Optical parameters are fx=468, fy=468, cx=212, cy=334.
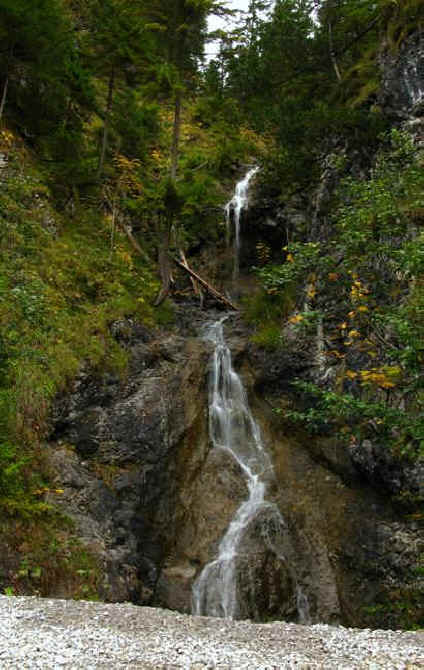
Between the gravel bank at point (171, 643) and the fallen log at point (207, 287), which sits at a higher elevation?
the fallen log at point (207, 287)

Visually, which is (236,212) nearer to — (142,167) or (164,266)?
(142,167)

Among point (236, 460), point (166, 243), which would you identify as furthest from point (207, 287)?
point (236, 460)

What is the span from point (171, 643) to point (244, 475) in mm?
7046

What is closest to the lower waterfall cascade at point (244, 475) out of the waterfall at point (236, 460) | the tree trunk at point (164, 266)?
the waterfall at point (236, 460)

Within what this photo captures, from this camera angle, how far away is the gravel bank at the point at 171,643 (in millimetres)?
3762

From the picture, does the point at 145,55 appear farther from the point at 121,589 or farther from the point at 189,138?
the point at 121,589

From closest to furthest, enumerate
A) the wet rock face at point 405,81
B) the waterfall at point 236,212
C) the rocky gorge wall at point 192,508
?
the rocky gorge wall at point 192,508 → the wet rock face at point 405,81 → the waterfall at point 236,212

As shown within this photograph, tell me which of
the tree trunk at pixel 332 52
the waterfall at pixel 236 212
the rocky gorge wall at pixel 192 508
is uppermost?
the tree trunk at pixel 332 52

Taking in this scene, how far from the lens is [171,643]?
4.14 m

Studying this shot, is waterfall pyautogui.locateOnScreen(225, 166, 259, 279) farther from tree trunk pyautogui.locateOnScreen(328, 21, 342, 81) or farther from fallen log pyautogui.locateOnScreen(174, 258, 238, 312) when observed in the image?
tree trunk pyautogui.locateOnScreen(328, 21, 342, 81)

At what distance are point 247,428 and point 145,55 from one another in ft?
37.6

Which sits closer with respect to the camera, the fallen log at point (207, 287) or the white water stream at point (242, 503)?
the white water stream at point (242, 503)

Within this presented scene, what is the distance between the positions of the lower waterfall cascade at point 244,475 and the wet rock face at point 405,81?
770cm

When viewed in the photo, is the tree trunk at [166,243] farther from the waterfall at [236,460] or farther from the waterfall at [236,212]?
the waterfall at [236,212]
